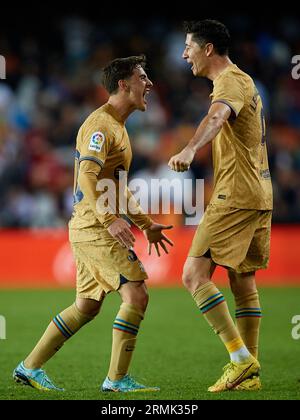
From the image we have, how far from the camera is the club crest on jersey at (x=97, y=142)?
18.2ft

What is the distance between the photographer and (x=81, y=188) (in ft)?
18.2

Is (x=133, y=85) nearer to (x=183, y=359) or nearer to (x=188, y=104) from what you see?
(x=183, y=359)

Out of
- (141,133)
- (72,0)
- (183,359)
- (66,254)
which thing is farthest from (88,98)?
(183,359)

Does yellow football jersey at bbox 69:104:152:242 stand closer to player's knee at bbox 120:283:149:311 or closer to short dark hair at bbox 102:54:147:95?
short dark hair at bbox 102:54:147:95

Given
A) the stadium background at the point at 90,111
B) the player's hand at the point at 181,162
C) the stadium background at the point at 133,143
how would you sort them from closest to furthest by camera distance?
the player's hand at the point at 181,162
the stadium background at the point at 133,143
the stadium background at the point at 90,111

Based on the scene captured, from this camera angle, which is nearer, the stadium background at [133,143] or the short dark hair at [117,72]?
the short dark hair at [117,72]

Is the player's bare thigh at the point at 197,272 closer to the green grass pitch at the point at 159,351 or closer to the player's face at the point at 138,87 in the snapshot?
the green grass pitch at the point at 159,351

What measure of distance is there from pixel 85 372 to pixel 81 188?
1.67m

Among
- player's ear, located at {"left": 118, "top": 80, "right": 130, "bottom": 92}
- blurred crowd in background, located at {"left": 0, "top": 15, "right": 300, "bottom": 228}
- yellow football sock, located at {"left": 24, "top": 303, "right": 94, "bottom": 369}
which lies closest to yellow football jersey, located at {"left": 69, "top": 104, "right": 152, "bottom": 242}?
player's ear, located at {"left": 118, "top": 80, "right": 130, "bottom": 92}

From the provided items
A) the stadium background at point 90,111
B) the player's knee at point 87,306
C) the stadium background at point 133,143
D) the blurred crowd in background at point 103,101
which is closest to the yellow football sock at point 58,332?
the player's knee at point 87,306

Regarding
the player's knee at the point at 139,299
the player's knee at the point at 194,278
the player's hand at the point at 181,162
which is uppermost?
the player's hand at the point at 181,162

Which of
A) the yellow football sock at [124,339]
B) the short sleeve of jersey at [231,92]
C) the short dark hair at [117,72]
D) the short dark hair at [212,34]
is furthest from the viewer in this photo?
the short dark hair at [117,72]

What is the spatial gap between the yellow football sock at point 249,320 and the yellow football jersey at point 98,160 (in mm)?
1070

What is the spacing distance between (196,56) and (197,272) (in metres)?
1.43
